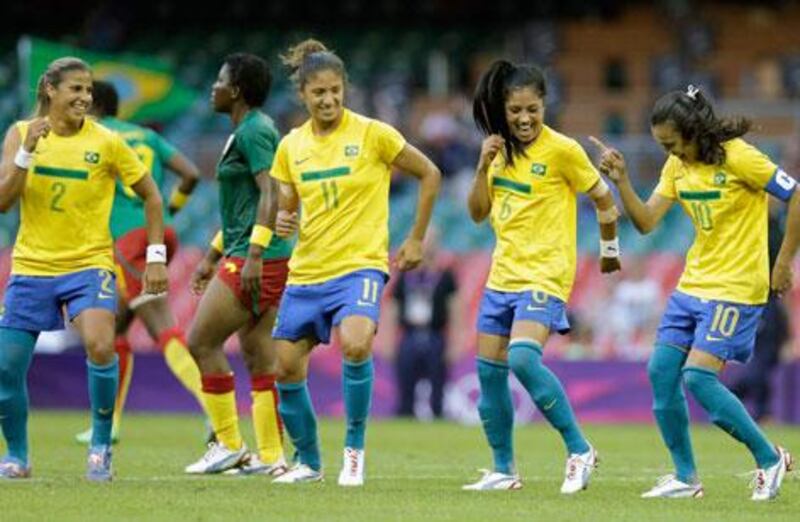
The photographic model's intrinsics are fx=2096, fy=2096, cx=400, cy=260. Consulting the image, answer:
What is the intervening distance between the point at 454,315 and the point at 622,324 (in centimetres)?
205

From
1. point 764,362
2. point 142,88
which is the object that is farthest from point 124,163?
point 142,88

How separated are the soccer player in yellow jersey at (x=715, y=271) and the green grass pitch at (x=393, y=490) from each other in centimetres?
44

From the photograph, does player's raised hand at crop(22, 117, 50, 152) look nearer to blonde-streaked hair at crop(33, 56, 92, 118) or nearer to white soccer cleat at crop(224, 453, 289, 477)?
blonde-streaked hair at crop(33, 56, 92, 118)

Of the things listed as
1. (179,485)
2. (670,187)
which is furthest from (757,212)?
(179,485)

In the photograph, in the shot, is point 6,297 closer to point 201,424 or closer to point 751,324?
point 751,324

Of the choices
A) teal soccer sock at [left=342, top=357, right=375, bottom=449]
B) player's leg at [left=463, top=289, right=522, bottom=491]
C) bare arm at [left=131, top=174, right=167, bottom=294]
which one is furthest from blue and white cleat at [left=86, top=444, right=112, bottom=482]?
player's leg at [left=463, top=289, right=522, bottom=491]

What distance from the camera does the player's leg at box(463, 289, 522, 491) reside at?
11664mm

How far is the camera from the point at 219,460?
512 inches

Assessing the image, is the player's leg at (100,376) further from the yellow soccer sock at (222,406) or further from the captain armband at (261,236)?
the yellow soccer sock at (222,406)

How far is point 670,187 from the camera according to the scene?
1154 cm

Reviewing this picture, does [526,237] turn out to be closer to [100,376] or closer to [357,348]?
[357,348]

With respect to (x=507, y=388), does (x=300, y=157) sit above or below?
above

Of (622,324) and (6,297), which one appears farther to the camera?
(622,324)

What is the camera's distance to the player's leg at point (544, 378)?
11336 millimetres
